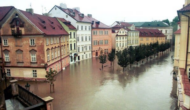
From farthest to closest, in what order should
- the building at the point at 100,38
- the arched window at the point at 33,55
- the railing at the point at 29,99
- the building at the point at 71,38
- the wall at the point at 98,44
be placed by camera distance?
the wall at the point at 98,44 < the building at the point at 100,38 < the building at the point at 71,38 < the arched window at the point at 33,55 < the railing at the point at 29,99

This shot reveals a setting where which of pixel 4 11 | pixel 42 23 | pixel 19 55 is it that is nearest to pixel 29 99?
pixel 19 55

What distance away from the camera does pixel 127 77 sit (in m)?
25.6

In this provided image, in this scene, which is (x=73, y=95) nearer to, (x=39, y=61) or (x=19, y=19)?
(x=39, y=61)

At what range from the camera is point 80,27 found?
4191 centimetres

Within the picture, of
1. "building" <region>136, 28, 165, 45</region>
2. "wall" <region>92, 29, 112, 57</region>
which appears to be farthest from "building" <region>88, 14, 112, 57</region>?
"building" <region>136, 28, 165, 45</region>

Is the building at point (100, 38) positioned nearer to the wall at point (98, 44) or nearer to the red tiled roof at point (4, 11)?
the wall at point (98, 44)

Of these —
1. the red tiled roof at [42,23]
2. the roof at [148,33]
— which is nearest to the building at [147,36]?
the roof at [148,33]

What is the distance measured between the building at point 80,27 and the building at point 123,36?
11590 mm

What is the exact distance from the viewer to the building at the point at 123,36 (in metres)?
54.4

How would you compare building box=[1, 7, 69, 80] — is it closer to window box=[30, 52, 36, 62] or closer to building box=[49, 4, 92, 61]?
window box=[30, 52, 36, 62]

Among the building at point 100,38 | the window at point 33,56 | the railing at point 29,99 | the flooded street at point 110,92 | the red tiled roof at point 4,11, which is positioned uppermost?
the red tiled roof at point 4,11

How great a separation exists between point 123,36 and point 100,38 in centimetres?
1041

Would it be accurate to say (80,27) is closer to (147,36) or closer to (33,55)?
(33,55)

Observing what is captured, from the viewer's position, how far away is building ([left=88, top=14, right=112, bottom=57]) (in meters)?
47.5
